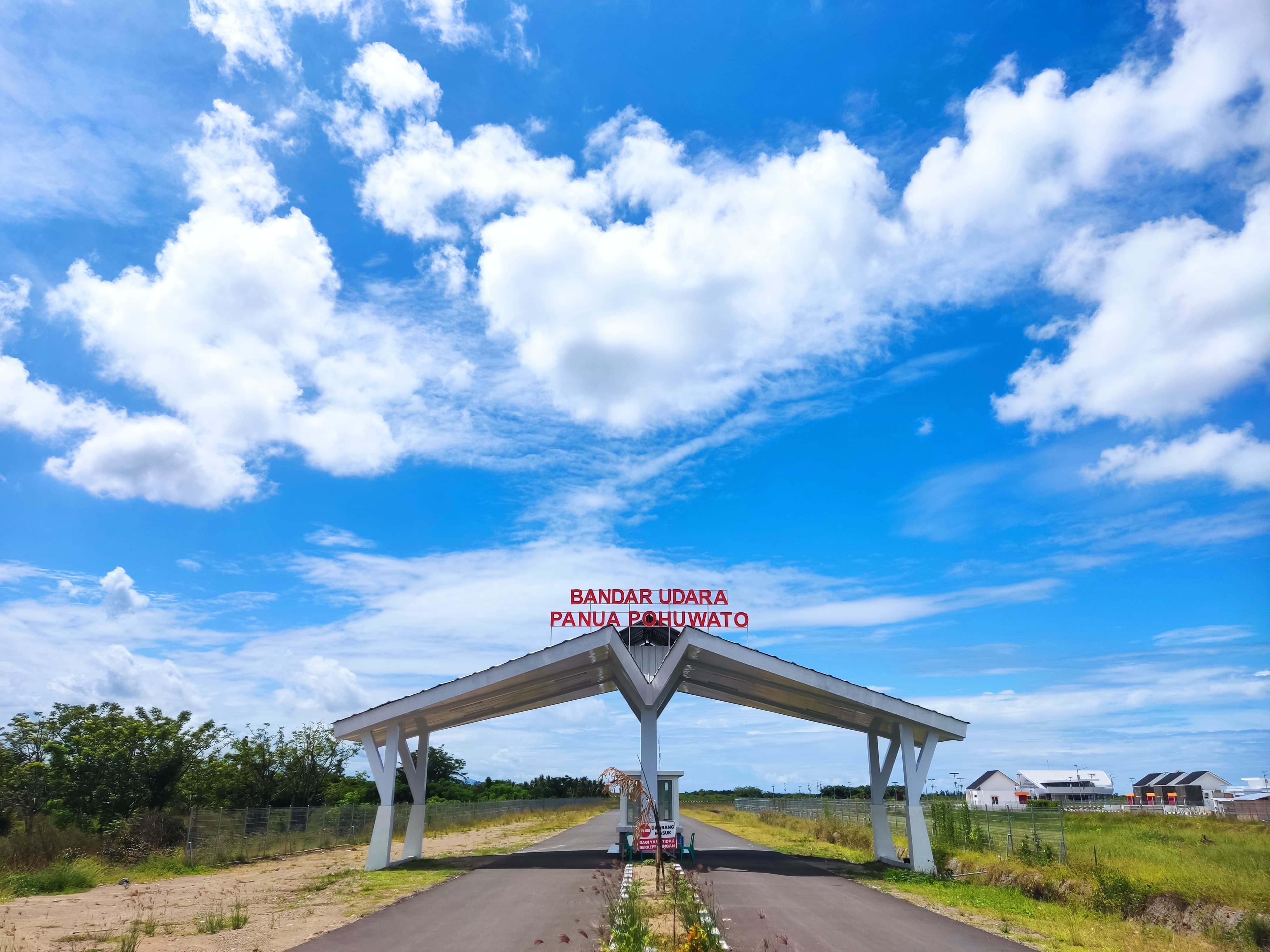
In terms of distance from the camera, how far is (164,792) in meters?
28.0

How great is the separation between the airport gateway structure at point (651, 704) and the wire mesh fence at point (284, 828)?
5.75 ft

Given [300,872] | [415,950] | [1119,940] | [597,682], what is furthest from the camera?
[597,682]

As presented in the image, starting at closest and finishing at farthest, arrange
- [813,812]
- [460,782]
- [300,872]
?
[300,872], [813,812], [460,782]

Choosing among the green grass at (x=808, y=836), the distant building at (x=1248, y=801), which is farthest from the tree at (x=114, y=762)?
the distant building at (x=1248, y=801)

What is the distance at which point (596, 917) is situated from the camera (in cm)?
1408

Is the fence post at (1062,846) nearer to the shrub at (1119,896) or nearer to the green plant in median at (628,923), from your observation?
the shrub at (1119,896)

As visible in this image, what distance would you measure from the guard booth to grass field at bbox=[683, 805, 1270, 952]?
5.52m

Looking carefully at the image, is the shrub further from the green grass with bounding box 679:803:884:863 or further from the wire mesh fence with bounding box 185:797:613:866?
the wire mesh fence with bounding box 185:797:613:866

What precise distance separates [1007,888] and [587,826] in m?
35.4

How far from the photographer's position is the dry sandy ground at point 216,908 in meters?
12.2

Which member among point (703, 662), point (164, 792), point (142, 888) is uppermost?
point (703, 662)

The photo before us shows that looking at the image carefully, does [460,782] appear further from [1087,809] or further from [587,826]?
[1087,809]

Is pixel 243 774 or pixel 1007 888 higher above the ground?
pixel 243 774

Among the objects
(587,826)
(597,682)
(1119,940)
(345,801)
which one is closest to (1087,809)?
(587,826)
